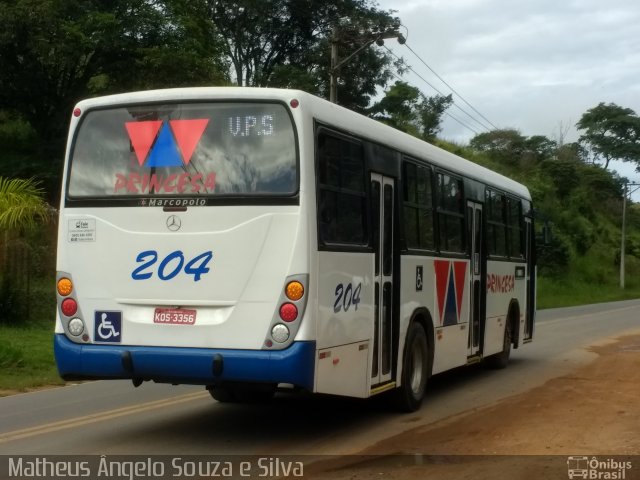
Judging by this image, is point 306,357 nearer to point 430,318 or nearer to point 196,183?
point 196,183

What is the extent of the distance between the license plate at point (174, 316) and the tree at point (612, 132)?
247ft

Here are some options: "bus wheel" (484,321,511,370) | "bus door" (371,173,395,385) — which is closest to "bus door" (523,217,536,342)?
"bus wheel" (484,321,511,370)

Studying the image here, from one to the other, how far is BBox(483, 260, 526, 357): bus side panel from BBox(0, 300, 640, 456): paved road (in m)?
0.60

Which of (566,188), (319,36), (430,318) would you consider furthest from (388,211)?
(566,188)

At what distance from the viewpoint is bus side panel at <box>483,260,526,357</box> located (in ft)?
44.9

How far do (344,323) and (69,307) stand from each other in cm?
247

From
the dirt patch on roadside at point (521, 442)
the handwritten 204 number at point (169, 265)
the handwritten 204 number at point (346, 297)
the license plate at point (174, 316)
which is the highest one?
the handwritten 204 number at point (169, 265)

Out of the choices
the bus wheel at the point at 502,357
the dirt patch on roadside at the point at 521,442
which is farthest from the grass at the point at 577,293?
the dirt patch on roadside at the point at 521,442

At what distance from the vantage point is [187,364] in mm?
7871

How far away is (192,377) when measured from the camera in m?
7.93

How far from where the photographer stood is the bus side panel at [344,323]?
8000mm

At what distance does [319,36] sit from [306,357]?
4117 centimetres

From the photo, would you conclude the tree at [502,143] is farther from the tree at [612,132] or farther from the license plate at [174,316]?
the license plate at [174,316]

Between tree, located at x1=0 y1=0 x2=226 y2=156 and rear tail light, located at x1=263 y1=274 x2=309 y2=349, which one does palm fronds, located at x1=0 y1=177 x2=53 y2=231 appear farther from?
tree, located at x1=0 y1=0 x2=226 y2=156
